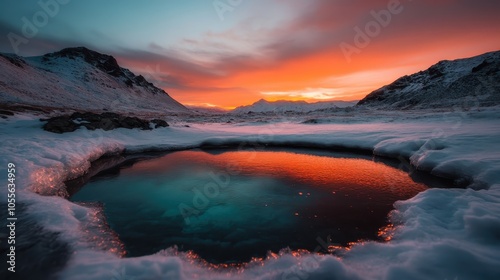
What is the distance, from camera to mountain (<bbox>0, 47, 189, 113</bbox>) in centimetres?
6325

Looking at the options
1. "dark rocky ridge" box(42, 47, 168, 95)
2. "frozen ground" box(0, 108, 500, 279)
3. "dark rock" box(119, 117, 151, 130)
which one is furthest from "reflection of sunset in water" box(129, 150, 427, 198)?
"dark rocky ridge" box(42, 47, 168, 95)

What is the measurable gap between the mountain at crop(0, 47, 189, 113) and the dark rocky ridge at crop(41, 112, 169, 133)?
42.1 meters

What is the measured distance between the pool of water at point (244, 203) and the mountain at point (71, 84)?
53.9m

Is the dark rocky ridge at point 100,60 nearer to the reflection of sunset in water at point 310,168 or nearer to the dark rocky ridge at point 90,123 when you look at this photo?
the dark rocky ridge at point 90,123

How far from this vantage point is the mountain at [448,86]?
52.1 m

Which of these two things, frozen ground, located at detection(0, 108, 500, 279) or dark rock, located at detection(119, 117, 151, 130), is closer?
frozen ground, located at detection(0, 108, 500, 279)

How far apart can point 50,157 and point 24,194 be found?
13.1ft

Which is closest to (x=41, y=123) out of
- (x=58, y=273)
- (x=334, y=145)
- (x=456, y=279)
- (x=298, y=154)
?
(x=58, y=273)

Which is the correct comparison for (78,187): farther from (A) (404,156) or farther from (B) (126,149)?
(A) (404,156)

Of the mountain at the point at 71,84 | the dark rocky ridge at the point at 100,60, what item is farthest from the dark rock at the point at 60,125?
the dark rocky ridge at the point at 100,60

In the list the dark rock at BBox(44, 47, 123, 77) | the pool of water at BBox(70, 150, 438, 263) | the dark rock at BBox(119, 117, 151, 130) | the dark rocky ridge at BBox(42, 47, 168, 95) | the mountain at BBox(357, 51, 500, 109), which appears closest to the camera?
the pool of water at BBox(70, 150, 438, 263)

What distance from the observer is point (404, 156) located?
41.7 ft

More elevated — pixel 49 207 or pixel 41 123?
pixel 41 123

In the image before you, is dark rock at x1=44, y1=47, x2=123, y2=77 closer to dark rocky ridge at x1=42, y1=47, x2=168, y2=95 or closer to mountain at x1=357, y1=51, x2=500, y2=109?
dark rocky ridge at x1=42, y1=47, x2=168, y2=95
